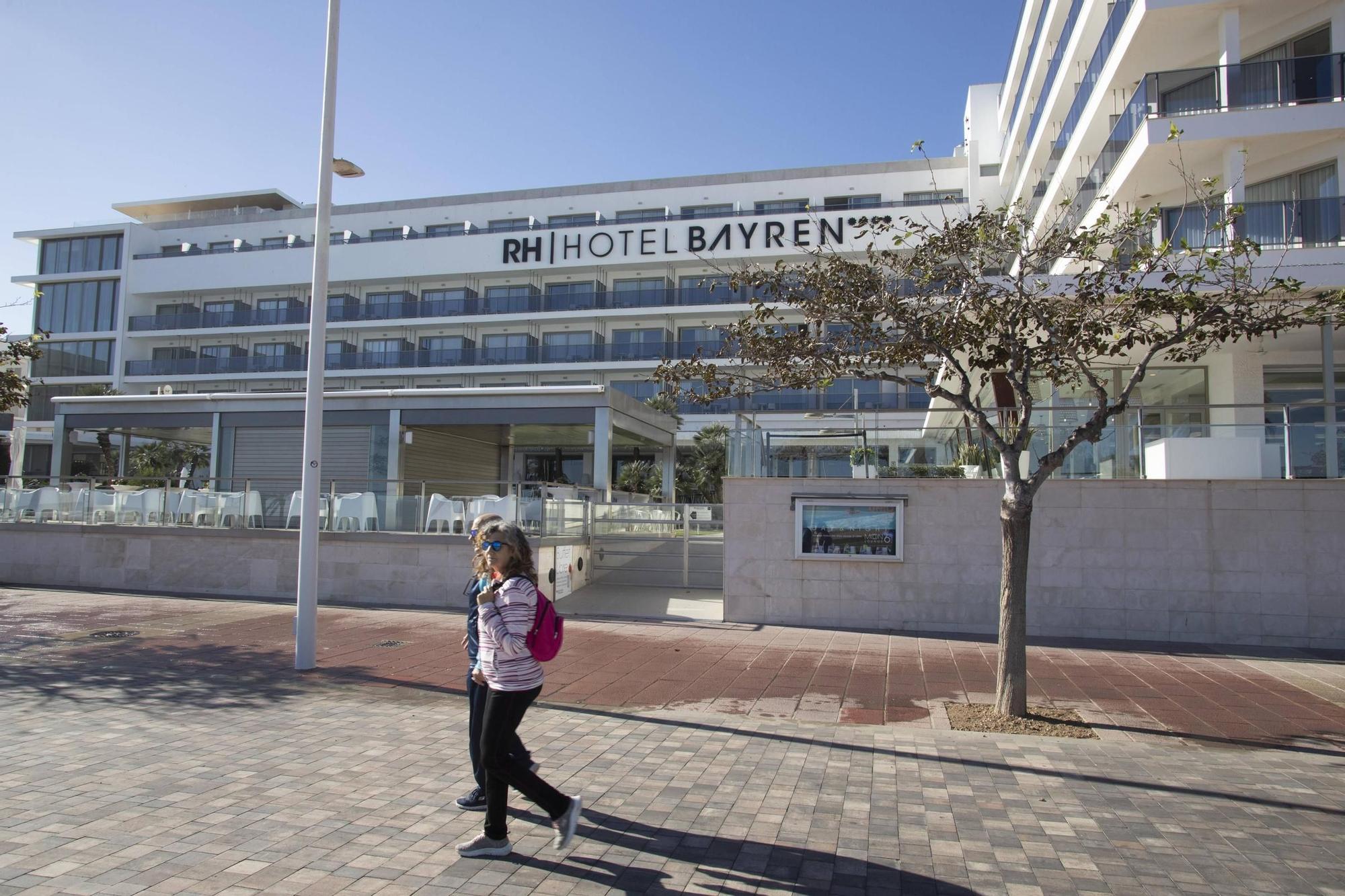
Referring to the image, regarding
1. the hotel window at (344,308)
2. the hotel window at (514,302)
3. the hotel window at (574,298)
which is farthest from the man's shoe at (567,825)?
the hotel window at (344,308)

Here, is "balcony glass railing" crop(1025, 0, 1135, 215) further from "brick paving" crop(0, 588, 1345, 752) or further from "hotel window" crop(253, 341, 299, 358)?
"hotel window" crop(253, 341, 299, 358)

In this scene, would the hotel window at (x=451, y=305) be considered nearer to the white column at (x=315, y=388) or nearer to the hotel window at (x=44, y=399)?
the hotel window at (x=44, y=399)

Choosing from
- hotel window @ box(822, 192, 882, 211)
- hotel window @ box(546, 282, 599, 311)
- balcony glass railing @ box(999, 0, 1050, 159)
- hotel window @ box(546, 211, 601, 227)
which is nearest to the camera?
balcony glass railing @ box(999, 0, 1050, 159)

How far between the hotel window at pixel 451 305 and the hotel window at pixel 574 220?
6.18 metres

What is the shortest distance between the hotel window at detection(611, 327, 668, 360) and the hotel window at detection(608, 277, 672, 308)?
1381 millimetres

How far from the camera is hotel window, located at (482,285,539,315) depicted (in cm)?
4797

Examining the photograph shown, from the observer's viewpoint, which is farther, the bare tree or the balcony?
the balcony

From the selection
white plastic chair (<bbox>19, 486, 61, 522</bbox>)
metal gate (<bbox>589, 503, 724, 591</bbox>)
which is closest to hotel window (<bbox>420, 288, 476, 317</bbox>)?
white plastic chair (<bbox>19, 486, 61, 522</bbox>)

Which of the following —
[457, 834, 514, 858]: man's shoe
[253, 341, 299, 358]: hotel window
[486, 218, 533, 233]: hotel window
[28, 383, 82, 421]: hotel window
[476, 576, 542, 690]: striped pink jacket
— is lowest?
[457, 834, 514, 858]: man's shoe

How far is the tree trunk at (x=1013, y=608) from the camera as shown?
7.29 m

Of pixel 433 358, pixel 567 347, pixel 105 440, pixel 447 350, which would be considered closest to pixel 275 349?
pixel 433 358

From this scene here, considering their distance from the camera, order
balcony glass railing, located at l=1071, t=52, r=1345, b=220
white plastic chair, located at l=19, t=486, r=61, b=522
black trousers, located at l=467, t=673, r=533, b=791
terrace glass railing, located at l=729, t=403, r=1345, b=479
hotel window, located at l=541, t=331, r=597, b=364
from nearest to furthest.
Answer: black trousers, located at l=467, t=673, r=533, b=791
terrace glass railing, located at l=729, t=403, r=1345, b=479
balcony glass railing, located at l=1071, t=52, r=1345, b=220
white plastic chair, located at l=19, t=486, r=61, b=522
hotel window, located at l=541, t=331, r=597, b=364

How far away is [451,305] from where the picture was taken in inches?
1917

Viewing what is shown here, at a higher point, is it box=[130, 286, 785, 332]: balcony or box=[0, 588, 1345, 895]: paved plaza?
box=[130, 286, 785, 332]: balcony
